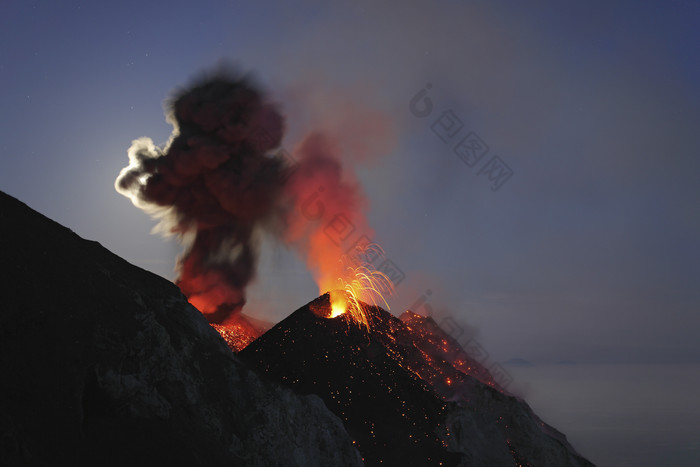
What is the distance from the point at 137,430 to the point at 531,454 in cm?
1850

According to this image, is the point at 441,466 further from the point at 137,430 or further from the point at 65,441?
the point at 65,441

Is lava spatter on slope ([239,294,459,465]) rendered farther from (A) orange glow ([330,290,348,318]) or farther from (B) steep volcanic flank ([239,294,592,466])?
(A) orange glow ([330,290,348,318])

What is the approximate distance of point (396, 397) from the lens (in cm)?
2473

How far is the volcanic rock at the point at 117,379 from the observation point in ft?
38.2

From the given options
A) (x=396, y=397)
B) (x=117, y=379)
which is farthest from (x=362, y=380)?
(x=117, y=379)

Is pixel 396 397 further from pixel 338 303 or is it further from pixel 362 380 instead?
pixel 338 303

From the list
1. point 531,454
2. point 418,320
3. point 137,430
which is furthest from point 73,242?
point 418,320

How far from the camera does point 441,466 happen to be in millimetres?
21625

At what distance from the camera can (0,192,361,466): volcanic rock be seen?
11644 millimetres

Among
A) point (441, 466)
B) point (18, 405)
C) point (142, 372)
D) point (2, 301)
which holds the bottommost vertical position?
point (18, 405)

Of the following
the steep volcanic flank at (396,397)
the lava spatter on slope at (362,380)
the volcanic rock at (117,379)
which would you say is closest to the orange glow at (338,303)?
the lava spatter on slope at (362,380)

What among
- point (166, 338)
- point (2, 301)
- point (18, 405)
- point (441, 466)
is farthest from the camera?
point (441, 466)

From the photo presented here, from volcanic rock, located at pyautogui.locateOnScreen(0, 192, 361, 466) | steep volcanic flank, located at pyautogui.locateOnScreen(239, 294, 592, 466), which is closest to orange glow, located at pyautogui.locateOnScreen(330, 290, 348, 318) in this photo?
steep volcanic flank, located at pyautogui.locateOnScreen(239, 294, 592, 466)

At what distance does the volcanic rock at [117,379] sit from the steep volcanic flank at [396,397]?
4.35 metres
